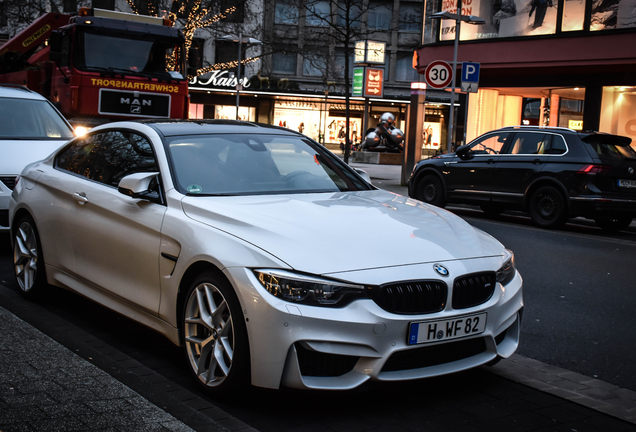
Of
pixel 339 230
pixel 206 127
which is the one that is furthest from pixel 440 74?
pixel 339 230

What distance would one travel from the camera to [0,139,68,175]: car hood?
7.78 m

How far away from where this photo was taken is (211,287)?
377 cm

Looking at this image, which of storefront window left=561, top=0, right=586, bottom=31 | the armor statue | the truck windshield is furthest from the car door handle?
the armor statue

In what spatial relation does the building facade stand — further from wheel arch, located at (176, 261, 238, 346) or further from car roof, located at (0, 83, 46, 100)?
Answer: wheel arch, located at (176, 261, 238, 346)

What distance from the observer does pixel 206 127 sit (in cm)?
507

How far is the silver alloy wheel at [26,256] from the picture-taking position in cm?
571

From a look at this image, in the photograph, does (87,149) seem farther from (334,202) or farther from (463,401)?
(463,401)

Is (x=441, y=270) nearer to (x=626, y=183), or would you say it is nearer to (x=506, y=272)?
(x=506, y=272)

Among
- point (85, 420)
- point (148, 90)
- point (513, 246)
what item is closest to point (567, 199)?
point (513, 246)

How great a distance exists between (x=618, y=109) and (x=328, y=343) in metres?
22.1

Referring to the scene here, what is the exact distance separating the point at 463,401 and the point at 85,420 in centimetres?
191

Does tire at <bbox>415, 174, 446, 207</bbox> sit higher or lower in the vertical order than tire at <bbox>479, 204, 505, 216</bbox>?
higher

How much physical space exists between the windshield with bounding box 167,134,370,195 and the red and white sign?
85.6 feet

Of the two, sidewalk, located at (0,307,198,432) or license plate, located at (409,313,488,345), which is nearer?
sidewalk, located at (0,307,198,432)
